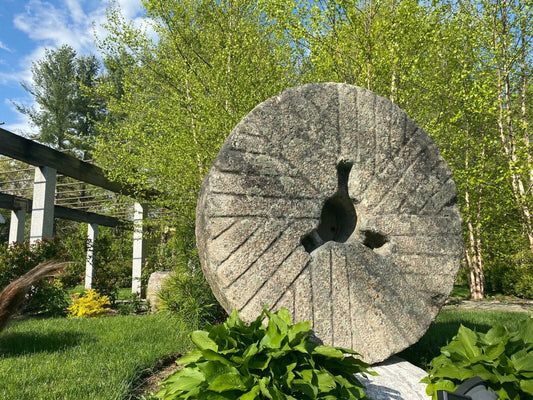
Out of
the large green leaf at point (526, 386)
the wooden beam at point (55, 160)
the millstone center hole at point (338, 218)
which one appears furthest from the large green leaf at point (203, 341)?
the wooden beam at point (55, 160)

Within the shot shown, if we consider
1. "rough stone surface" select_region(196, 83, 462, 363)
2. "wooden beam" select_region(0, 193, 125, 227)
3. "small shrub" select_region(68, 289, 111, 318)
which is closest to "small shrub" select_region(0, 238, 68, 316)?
"small shrub" select_region(68, 289, 111, 318)

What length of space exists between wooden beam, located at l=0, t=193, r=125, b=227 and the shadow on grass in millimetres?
6348

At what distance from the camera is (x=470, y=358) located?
2.01 m

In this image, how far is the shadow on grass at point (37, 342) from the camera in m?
3.69

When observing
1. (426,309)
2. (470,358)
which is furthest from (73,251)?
(470,358)

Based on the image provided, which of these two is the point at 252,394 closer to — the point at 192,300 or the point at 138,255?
the point at 192,300

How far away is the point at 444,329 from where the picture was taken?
16.0 feet

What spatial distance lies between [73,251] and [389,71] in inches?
280

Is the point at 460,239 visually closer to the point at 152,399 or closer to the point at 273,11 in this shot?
the point at 152,399

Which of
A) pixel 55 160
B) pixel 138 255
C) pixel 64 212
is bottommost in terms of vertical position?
pixel 138 255

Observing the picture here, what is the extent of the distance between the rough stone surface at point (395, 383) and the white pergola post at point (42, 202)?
22.1 ft

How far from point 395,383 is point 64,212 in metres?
10.1

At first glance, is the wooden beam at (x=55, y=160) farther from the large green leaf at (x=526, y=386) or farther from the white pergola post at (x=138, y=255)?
the large green leaf at (x=526, y=386)

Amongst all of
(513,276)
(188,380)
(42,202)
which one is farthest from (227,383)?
(513,276)
